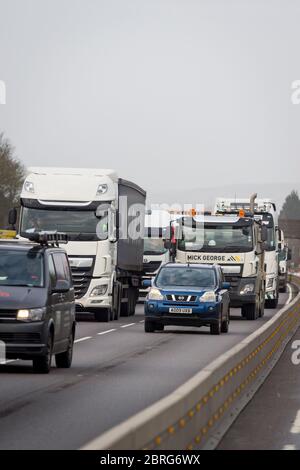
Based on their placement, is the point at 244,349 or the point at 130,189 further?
the point at 130,189

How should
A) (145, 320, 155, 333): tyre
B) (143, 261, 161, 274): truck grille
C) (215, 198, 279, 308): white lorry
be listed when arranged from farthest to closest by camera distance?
(143, 261, 161, 274): truck grille, (215, 198, 279, 308): white lorry, (145, 320, 155, 333): tyre

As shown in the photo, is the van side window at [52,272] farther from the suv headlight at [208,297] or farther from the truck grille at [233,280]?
the truck grille at [233,280]

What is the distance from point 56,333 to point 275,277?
33986 millimetres

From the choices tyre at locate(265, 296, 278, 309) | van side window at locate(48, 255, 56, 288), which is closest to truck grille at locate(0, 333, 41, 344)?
van side window at locate(48, 255, 56, 288)

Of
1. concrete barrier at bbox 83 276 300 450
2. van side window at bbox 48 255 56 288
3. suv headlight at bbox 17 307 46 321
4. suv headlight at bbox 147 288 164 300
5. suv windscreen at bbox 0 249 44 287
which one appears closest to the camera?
concrete barrier at bbox 83 276 300 450

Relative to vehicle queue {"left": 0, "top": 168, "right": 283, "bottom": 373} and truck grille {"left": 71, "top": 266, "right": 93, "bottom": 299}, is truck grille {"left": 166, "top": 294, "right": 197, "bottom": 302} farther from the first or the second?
truck grille {"left": 71, "top": 266, "right": 93, "bottom": 299}

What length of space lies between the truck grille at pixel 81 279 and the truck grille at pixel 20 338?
17206mm

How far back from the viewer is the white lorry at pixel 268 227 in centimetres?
5231

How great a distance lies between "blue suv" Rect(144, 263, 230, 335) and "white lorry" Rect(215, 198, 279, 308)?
17.5 metres

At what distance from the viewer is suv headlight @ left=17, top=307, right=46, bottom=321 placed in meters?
19.8
